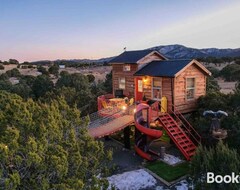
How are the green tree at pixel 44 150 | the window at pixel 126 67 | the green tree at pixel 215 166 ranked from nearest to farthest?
the green tree at pixel 44 150 → the green tree at pixel 215 166 → the window at pixel 126 67

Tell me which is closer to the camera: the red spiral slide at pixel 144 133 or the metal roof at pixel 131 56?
the red spiral slide at pixel 144 133

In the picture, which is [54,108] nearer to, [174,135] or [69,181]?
[69,181]

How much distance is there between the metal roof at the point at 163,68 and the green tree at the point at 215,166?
7688 mm

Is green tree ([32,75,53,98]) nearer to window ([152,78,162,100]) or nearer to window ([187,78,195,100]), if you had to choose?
window ([152,78,162,100])

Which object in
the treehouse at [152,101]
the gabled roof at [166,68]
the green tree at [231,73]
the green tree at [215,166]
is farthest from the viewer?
the green tree at [231,73]

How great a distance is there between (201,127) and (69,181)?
941 cm

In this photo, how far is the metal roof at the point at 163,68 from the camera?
664 inches

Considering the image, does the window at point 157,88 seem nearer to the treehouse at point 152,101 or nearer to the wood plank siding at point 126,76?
the treehouse at point 152,101

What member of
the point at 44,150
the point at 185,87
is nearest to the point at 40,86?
the point at 185,87

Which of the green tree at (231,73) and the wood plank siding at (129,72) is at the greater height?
the wood plank siding at (129,72)

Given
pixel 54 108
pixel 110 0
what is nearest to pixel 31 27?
pixel 110 0

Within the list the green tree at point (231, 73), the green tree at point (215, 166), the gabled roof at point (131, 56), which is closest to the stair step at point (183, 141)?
the green tree at point (215, 166)

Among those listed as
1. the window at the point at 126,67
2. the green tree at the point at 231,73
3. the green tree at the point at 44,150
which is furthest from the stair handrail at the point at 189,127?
the green tree at the point at 231,73

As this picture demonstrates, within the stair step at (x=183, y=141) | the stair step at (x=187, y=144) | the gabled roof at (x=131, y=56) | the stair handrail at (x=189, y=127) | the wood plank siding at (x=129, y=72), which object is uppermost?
the gabled roof at (x=131, y=56)
